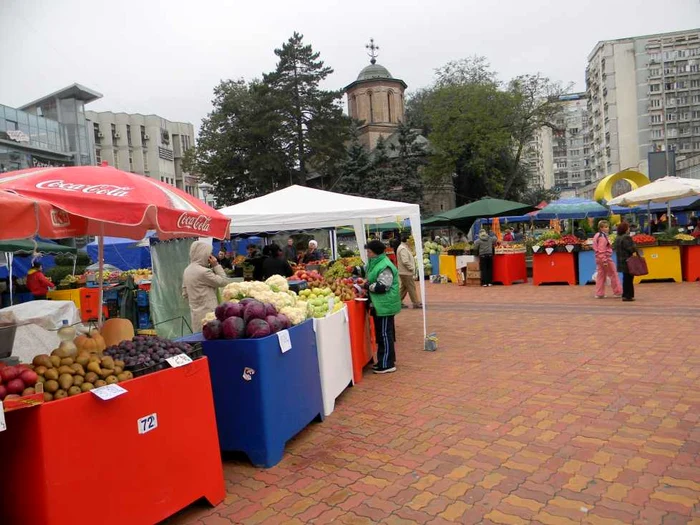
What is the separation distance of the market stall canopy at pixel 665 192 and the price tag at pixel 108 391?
15.0m

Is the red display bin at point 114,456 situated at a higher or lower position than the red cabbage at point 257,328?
Answer: lower

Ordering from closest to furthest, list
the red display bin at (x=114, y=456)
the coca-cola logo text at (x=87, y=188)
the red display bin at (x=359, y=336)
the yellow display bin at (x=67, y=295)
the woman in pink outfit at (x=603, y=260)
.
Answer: the red display bin at (x=114, y=456) → the coca-cola logo text at (x=87, y=188) → the red display bin at (x=359, y=336) → the woman in pink outfit at (x=603, y=260) → the yellow display bin at (x=67, y=295)

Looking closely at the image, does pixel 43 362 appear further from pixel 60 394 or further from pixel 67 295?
pixel 67 295

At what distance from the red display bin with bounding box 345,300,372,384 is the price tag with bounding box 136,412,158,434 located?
11.3 ft

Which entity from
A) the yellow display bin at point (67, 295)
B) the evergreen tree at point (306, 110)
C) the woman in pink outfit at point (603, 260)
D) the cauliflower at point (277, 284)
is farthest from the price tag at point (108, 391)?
the evergreen tree at point (306, 110)

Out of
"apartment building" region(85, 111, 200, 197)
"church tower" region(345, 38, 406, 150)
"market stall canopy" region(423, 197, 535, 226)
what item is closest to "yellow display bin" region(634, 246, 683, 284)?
"market stall canopy" region(423, 197, 535, 226)

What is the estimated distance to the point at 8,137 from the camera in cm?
4066

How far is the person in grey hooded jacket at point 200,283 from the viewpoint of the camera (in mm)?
7004

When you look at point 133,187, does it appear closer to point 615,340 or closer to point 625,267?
point 615,340

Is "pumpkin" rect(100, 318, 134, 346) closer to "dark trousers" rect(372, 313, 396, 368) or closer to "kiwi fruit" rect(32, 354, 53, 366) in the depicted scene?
"kiwi fruit" rect(32, 354, 53, 366)

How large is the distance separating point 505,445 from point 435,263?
1724 centimetres

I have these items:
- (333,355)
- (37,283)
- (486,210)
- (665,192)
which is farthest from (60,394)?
(486,210)

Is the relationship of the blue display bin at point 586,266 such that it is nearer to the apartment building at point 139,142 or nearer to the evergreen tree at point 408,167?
the evergreen tree at point 408,167

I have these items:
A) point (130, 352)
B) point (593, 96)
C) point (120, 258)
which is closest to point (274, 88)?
point (120, 258)
